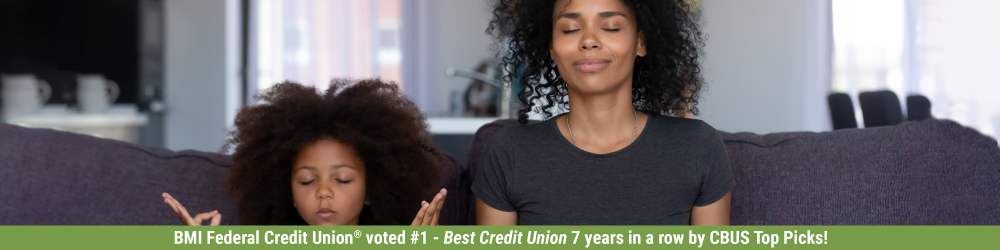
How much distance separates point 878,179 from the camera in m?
1.13

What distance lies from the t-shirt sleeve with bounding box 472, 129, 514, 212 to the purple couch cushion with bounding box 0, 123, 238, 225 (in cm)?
54

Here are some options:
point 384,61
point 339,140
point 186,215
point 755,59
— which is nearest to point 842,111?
point 755,59

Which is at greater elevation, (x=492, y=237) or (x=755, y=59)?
(x=755, y=59)

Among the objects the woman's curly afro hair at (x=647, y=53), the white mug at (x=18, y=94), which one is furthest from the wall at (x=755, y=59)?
the white mug at (x=18, y=94)

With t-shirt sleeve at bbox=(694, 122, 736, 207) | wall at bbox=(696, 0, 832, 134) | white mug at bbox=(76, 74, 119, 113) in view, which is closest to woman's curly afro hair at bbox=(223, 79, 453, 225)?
t-shirt sleeve at bbox=(694, 122, 736, 207)

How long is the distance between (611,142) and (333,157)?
0.44 metres

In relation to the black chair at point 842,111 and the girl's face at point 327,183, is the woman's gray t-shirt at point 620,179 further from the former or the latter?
the black chair at point 842,111

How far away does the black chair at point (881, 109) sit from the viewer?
2469 millimetres

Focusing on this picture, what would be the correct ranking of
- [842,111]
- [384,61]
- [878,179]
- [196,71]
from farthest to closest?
1. [384,61]
2. [196,71]
3. [842,111]
4. [878,179]

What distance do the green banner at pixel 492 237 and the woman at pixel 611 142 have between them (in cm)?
4

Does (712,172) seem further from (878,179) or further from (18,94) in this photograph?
(18,94)

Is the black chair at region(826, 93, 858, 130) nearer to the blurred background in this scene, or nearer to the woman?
the blurred background

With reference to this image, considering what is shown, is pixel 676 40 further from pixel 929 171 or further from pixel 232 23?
pixel 232 23

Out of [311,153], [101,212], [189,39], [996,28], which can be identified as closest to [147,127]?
[189,39]
